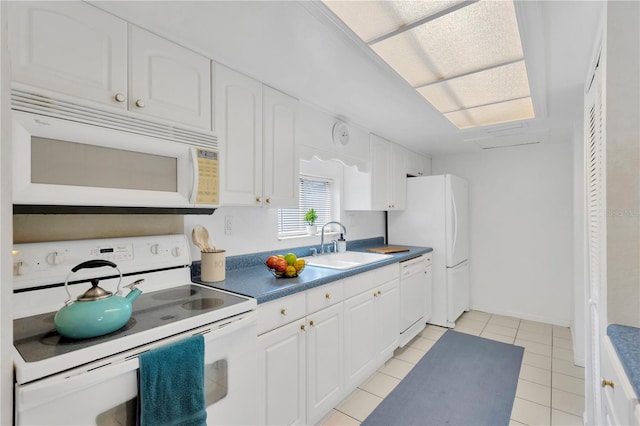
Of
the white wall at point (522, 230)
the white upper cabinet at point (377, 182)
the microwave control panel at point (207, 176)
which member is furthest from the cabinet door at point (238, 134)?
the white wall at point (522, 230)

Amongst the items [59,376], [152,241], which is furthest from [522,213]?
[59,376]

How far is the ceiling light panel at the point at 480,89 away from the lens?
6.70 ft

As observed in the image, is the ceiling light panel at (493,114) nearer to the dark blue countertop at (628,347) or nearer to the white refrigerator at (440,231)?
the white refrigerator at (440,231)

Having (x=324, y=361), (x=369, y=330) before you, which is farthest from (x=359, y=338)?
(x=324, y=361)

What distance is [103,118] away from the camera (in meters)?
1.25

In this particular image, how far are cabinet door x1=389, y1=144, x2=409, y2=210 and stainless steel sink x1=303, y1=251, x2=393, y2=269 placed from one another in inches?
29.4

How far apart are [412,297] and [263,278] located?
1877 millimetres

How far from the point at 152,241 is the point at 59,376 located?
2.62ft

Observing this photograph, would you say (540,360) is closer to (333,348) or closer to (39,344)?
(333,348)

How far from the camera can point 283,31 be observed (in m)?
1.47

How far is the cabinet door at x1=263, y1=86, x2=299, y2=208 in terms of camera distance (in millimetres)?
2025

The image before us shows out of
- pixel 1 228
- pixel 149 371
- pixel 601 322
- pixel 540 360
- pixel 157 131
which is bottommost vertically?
pixel 540 360

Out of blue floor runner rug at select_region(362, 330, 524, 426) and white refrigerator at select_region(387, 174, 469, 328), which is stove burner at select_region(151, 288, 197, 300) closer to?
blue floor runner rug at select_region(362, 330, 524, 426)

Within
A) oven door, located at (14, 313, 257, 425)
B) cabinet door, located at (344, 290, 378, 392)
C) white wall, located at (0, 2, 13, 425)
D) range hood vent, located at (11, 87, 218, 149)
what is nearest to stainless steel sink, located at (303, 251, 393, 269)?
cabinet door, located at (344, 290, 378, 392)
